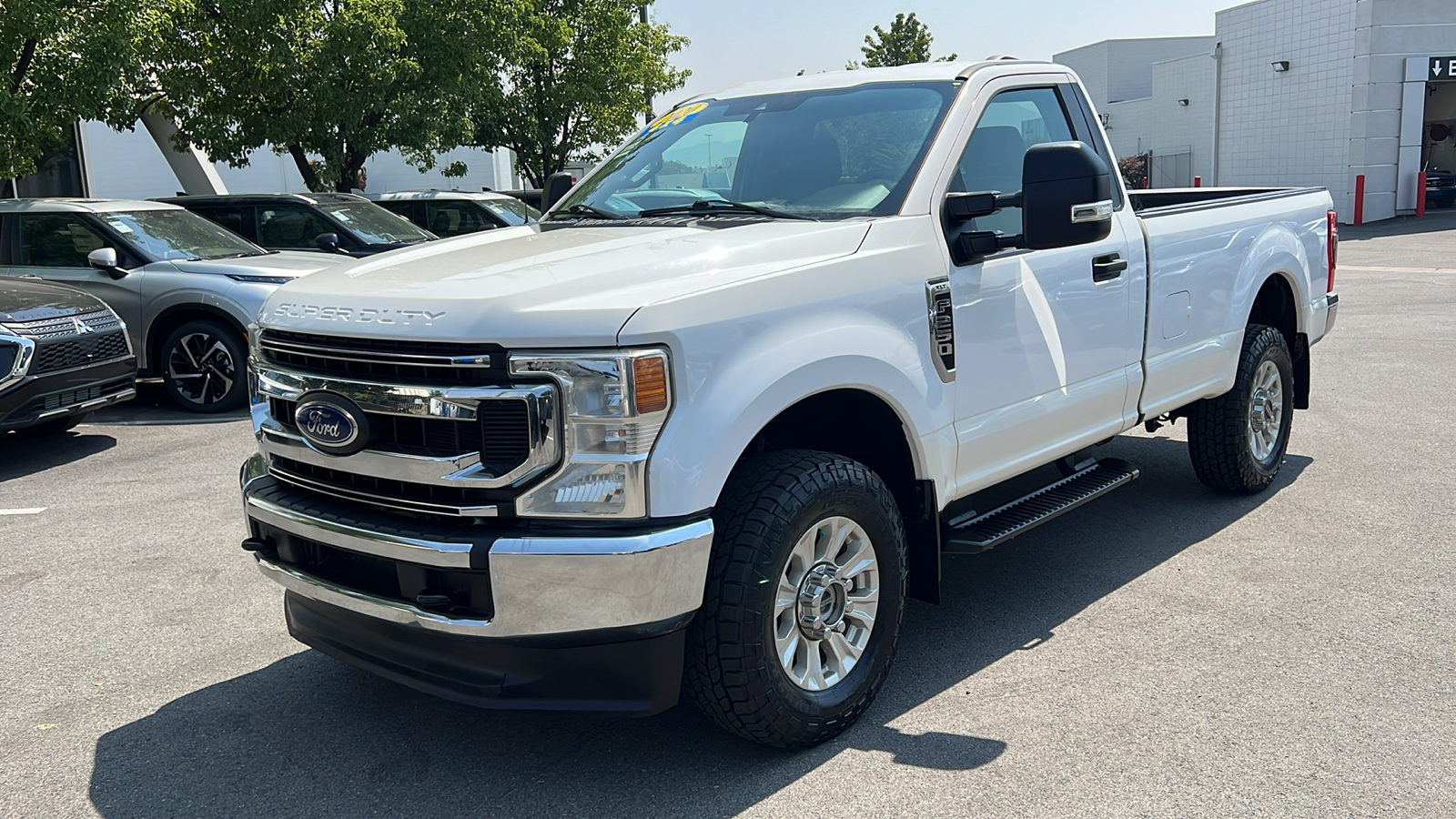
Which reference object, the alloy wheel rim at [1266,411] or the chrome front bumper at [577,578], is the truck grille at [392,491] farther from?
the alloy wheel rim at [1266,411]

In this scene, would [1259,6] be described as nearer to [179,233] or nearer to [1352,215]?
[1352,215]

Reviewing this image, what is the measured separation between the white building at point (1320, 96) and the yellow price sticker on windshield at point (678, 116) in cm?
2860

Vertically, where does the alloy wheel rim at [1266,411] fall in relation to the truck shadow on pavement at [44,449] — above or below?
above

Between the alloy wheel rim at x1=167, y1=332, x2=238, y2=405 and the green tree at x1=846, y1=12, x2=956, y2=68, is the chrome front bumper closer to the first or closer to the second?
the alloy wheel rim at x1=167, y1=332, x2=238, y2=405

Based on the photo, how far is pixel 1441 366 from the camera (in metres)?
9.77

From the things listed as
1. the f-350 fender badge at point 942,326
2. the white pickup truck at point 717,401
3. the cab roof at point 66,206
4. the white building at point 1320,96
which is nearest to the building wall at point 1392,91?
the white building at point 1320,96

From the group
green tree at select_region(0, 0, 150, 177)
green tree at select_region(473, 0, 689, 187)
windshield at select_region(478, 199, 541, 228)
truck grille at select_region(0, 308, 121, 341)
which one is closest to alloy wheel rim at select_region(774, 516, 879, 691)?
truck grille at select_region(0, 308, 121, 341)

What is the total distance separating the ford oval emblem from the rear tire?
14.0ft

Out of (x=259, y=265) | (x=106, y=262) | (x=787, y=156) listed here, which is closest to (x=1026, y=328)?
(x=787, y=156)

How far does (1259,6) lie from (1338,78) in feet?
12.6

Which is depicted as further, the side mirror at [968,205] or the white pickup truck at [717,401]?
the side mirror at [968,205]

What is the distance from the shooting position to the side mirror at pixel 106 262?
9430mm

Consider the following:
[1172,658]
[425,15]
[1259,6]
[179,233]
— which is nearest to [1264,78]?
[1259,6]

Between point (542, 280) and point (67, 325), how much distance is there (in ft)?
19.9
